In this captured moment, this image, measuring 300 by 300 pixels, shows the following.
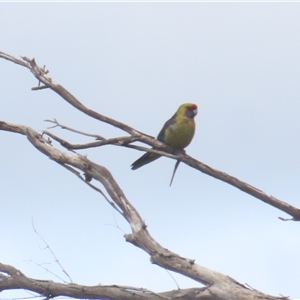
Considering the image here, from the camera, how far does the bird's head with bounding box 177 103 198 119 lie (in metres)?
7.56

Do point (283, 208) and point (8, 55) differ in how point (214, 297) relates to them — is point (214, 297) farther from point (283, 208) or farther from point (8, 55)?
point (8, 55)

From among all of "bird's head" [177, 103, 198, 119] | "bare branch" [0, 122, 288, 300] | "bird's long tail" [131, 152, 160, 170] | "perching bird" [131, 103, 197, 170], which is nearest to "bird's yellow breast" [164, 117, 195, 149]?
"perching bird" [131, 103, 197, 170]

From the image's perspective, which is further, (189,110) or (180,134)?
(189,110)

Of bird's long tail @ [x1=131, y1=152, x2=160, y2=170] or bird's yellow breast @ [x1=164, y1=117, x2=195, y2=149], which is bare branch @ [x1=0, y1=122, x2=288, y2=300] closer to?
bird's long tail @ [x1=131, y1=152, x2=160, y2=170]

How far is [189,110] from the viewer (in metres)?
7.62

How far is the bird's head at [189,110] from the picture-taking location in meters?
7.56

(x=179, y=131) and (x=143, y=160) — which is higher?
(x=179, y=131)

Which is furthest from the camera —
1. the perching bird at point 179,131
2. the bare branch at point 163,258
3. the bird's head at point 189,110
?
the bird's head at point 189,110

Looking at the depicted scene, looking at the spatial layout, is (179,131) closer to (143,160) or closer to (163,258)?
(143,160)

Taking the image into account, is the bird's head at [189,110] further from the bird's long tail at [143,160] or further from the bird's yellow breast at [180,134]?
the bird's long tail at [143,160]

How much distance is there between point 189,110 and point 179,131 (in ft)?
1.55

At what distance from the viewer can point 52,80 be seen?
5.70m

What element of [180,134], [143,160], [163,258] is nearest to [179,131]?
[180,134]

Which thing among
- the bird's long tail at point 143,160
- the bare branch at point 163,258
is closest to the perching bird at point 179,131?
the bird's long tail at point 143,160
